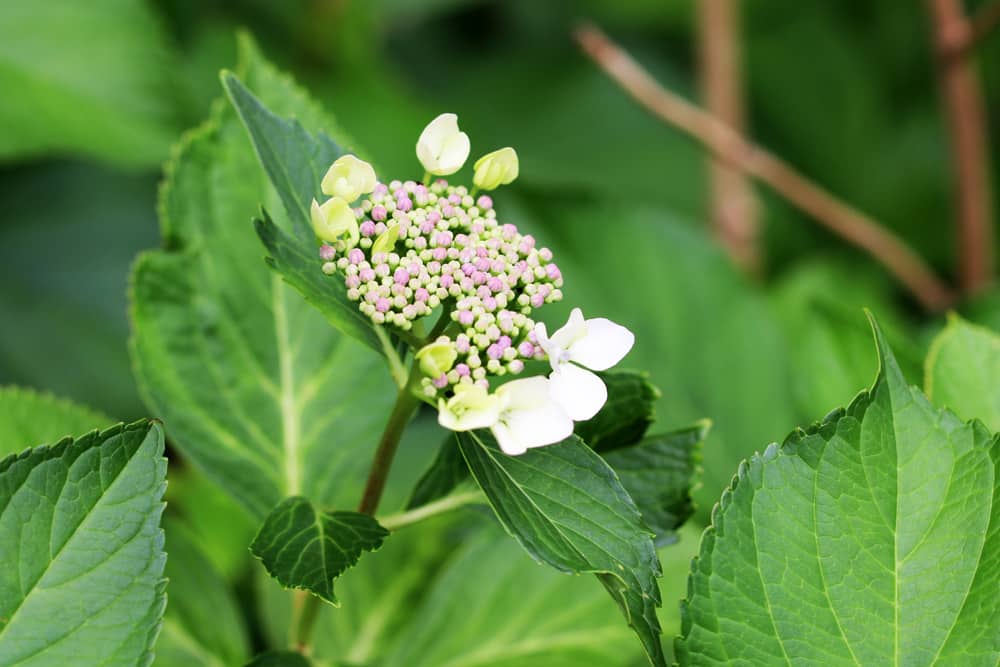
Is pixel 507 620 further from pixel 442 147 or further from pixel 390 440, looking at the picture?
pixel 442 147

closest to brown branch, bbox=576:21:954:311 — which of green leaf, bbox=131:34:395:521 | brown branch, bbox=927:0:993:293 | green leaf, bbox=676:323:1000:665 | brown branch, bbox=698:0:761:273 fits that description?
brown branch, bbox=927:0:993:293

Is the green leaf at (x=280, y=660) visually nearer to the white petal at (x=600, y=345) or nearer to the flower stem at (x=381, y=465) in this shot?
the flower stem at (x=381, y=465)

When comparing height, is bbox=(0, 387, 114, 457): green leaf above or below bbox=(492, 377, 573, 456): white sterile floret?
above

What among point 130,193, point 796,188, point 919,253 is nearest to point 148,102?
point 130,193

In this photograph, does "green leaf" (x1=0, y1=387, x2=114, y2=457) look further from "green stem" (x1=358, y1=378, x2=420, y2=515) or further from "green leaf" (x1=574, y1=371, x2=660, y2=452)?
"green leaf" (x1=574, y1=371, x2=660, y2=452)

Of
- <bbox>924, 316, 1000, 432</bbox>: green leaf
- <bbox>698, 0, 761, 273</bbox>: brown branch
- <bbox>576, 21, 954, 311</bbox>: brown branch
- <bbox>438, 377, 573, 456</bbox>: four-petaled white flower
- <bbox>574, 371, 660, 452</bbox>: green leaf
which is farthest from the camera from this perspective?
<bbox>698, 0, 761, 273</bbox>: brown branch

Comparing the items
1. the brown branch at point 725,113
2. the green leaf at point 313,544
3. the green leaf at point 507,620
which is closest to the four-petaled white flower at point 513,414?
the green leaf at point 313,544

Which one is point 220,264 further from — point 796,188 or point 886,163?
point 886,163

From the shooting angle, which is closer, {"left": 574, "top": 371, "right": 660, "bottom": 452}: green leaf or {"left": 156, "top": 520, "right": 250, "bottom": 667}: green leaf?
{"left": 574, "top": 371, "right": 660, "bottom": 452}: green leaf
